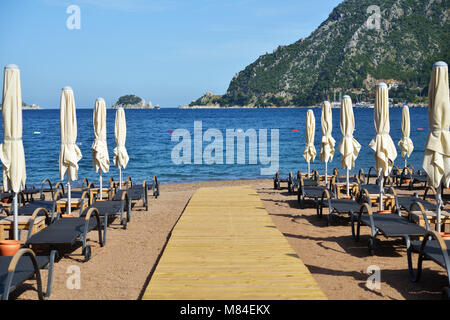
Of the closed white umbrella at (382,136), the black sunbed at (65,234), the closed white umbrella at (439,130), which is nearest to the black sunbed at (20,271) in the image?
the black sunbed at (65,234)

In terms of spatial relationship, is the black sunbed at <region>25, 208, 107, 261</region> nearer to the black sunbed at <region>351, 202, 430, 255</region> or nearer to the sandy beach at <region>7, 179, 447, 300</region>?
the sandy beach at <region>7, 179, 447, 300</region>

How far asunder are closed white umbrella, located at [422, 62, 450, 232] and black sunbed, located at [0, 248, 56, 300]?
580 cm

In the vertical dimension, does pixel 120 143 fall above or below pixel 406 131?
below

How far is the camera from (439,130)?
6469mm

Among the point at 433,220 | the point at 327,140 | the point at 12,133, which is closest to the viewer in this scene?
the point at 12,133

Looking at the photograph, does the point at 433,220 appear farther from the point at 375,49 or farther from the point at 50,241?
the point at 375,49

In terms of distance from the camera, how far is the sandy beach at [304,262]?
552 centimetres

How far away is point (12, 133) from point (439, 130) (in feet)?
22.7

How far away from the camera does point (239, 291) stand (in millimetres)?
4988

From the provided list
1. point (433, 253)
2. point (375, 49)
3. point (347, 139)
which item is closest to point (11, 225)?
point (433, 253)

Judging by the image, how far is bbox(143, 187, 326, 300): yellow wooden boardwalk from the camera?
4973 millimetres

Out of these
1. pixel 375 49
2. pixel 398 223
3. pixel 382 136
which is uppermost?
pixel 375 49

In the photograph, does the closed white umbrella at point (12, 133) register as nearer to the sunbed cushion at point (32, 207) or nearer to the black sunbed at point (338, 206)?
the sunbed cushion at point (32, 207)

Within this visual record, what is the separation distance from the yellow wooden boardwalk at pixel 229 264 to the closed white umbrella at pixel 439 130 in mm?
2618
